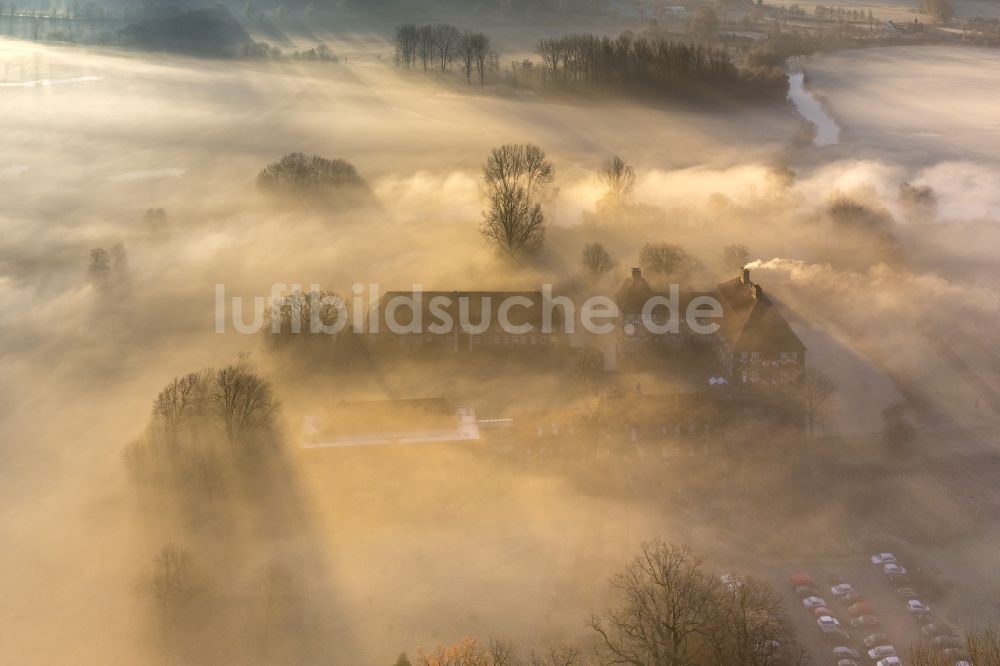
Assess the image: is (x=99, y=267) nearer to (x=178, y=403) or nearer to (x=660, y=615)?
(x=178, y=403)

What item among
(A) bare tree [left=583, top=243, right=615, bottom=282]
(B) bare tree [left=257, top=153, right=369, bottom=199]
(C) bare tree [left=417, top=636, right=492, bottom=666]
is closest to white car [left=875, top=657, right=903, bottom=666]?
(C) bare tree [left=417, top=636, right=492, bottom=666]

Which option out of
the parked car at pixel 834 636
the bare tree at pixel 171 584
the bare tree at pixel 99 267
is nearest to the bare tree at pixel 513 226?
the bare tree at pixel 99 267

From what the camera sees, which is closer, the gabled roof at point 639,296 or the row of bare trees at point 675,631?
the row of bare trees at point 675,631

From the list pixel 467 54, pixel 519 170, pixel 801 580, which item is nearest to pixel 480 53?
pixel 467 54

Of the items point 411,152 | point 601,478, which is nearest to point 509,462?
point 601,478

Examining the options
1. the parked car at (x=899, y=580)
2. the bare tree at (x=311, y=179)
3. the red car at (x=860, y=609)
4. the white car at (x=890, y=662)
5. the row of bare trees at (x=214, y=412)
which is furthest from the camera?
the bare tree at (x=311, y=179)

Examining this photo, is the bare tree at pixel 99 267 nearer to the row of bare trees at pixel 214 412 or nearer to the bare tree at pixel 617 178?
the row of bare trees at pixel 214 412
